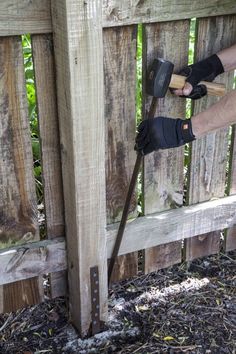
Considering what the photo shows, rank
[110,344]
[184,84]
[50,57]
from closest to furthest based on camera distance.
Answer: [50,57]
[184,84]
[110,344]

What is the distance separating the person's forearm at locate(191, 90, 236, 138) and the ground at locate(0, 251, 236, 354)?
3.53 ft

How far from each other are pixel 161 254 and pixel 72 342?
0.73 m

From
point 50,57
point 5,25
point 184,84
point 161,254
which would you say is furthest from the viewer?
point 161,254

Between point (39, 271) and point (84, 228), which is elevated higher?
point (84, 228)

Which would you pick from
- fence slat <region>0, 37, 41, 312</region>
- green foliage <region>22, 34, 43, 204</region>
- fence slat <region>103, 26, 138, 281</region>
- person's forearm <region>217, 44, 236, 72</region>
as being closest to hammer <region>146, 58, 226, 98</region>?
fence slat <region>103, 26, 138, 281</region>

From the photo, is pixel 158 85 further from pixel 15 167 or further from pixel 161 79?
pixel 15 167

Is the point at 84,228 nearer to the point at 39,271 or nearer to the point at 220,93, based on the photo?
the point at 39,271

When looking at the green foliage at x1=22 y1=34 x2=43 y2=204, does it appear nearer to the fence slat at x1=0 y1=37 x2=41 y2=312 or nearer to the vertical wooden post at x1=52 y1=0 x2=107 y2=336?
the fence slat at x1=0 y1=37 x2=41 y2=312

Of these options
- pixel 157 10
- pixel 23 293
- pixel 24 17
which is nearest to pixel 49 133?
pixel 24 17

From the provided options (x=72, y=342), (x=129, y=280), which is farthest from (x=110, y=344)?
(x=129, y=280)

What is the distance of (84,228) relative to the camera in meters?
2.54

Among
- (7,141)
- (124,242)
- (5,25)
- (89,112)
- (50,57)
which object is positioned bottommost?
(124,242)

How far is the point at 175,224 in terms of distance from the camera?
119 inches

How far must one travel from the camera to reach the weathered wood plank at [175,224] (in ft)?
9.52
